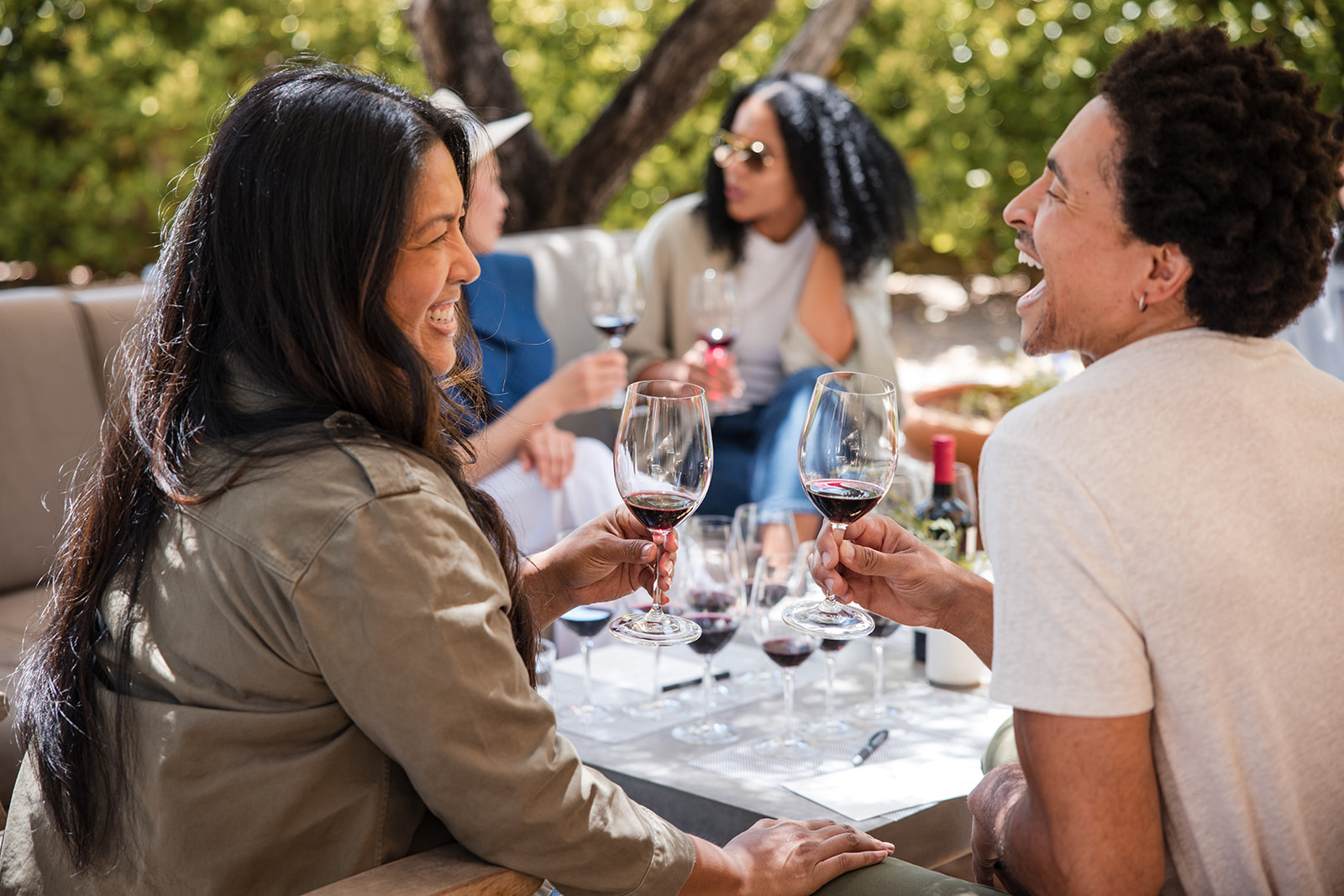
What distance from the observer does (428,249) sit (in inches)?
57.0

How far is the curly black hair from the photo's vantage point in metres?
4.30

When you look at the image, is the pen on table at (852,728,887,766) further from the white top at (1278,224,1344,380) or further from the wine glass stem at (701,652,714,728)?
the white top at (1278,224,1344,380)

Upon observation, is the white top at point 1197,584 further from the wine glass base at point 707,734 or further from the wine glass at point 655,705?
the wine glass at point 655,705

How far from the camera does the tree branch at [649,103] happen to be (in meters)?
5.11

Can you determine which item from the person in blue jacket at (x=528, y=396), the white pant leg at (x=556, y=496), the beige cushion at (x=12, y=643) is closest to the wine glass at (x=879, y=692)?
the beige cushion at (x=12, y=643)

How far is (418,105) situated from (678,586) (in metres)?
0.92

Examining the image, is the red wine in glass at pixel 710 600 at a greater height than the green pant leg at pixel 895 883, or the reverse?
the red wine in glass at pixel 710 600

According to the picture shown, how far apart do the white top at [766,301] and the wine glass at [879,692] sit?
7.47 ft

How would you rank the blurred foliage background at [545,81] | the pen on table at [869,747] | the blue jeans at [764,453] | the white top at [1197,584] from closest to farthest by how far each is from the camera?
the white top at [1197,584], the pen on table at [869,747], the blue jeans at [764,453], the blurred foliage background at [545,81]

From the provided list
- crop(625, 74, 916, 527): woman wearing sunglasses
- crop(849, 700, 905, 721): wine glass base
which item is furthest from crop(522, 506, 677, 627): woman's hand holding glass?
crop(625, 74, 916, 527): woman wearing sunglasses

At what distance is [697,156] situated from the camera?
317 inches

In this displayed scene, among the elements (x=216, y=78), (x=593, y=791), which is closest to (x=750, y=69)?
(x=216, y=78)

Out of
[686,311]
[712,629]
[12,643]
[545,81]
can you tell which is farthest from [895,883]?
[545,81]

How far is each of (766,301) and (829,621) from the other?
282 centimetres
